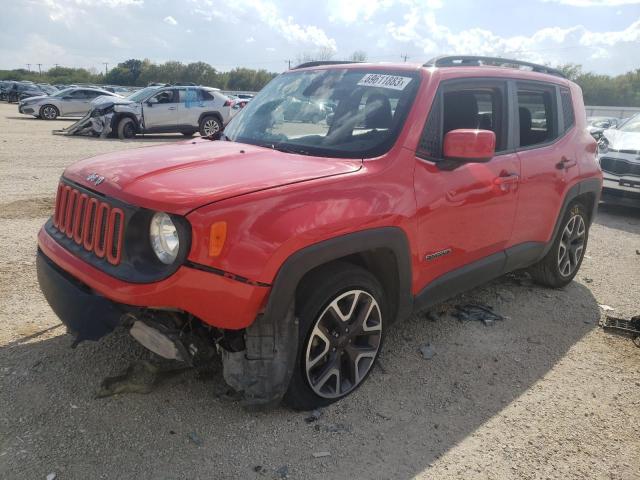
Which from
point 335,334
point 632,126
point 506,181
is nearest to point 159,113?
point 632,126

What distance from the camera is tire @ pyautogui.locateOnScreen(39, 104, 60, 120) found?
78.3 ft

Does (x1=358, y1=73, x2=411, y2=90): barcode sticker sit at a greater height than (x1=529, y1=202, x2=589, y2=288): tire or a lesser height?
greater

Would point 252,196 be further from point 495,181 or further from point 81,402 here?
point 495,181

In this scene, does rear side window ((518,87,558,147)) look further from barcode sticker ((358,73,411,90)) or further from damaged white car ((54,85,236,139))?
damaged white car ((54,85,236,139))

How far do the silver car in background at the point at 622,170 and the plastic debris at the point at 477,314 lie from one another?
15.6 feet

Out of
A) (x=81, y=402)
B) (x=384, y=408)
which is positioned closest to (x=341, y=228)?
(x=384, y=408)

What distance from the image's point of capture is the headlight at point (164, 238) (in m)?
2.42

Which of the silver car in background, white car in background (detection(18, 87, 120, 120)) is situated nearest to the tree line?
white car in background (detection(18, 87, 120, 120))

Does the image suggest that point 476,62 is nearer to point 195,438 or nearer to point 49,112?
point 195,438

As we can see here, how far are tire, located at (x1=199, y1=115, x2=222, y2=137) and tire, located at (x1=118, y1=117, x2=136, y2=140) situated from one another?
217 cm

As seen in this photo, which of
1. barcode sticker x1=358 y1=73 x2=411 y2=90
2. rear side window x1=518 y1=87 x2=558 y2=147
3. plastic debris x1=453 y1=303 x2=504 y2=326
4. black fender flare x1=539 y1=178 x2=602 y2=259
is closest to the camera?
barcode sticker x1=358 y1=73 x2=411 y2=90

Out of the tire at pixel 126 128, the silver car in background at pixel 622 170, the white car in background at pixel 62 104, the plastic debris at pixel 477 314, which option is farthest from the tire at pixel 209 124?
the plastic debris at pixel 477 314

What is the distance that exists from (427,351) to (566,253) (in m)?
2.08

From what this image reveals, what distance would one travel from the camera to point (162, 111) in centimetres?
1672
